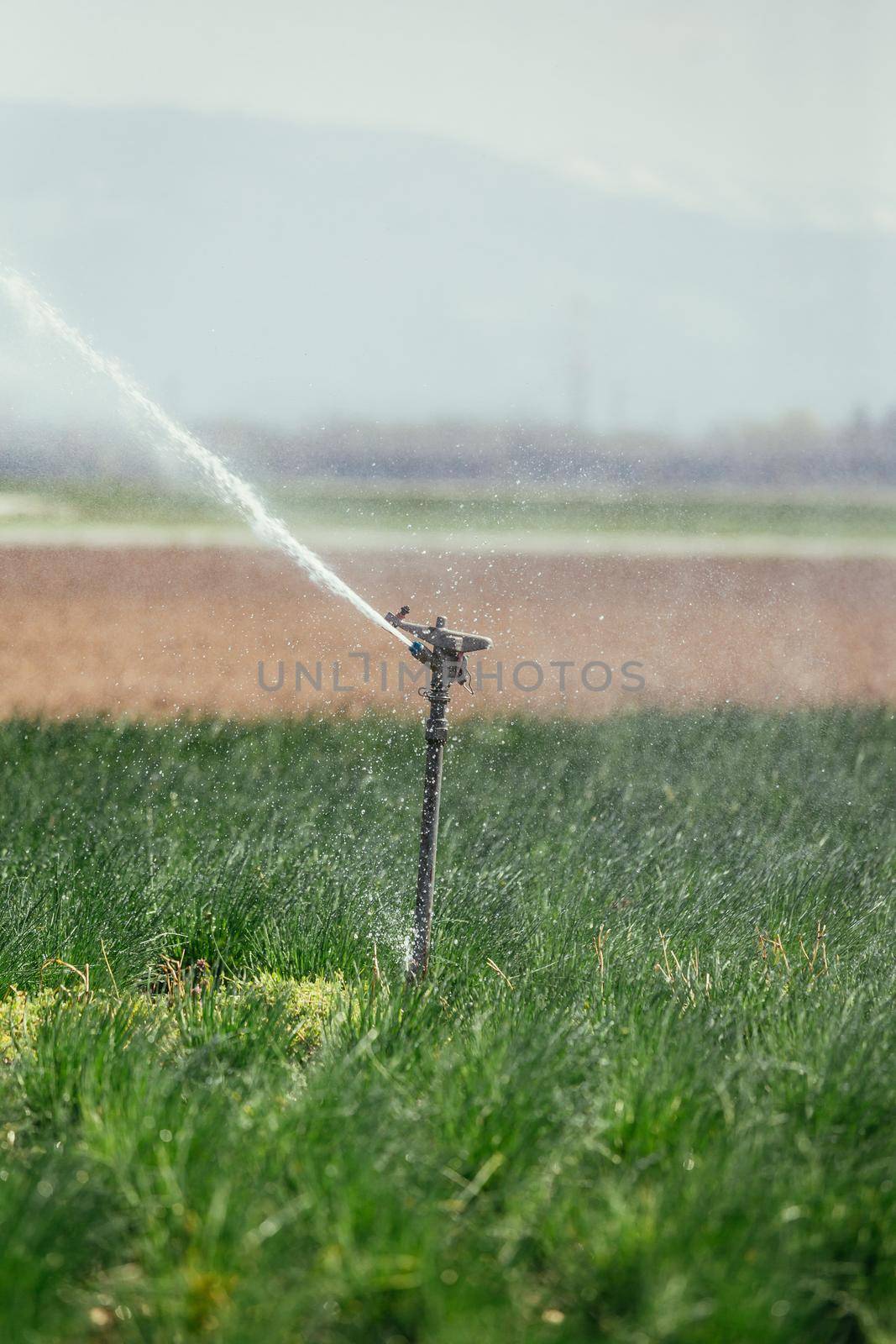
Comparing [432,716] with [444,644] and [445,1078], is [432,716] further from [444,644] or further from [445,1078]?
[445,1078]

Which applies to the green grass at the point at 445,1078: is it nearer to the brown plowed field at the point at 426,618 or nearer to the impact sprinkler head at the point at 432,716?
the impact sprinkler head at the point at 432,716

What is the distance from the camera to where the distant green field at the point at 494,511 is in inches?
316

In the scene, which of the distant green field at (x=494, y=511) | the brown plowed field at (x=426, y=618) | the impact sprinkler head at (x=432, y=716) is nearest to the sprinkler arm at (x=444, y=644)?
the impact sprinkler head at (x=432, y=716)

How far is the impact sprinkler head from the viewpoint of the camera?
289 centimetres

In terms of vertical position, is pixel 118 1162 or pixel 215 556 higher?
pixel 215 556

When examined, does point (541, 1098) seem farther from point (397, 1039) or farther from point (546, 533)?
point (546, 533)

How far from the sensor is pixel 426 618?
314 inches

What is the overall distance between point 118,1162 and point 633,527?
756cm

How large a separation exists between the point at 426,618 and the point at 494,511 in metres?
1.31

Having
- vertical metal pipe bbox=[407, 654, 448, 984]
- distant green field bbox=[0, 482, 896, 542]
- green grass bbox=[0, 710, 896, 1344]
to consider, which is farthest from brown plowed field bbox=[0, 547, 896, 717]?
vertical metal pipe bbox=[407, 654, 448, 984]

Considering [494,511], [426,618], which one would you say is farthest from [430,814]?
[494,511]

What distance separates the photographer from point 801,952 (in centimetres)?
342

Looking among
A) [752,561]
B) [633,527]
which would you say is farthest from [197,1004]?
[752,561]

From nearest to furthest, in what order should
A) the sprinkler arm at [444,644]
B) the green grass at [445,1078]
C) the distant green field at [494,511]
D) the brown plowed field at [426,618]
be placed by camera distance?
the green grass at [445,1078]
the sprinkler arm at [444,644]
the brown plowed field at [426,618]
the distant green field at [494,511]
